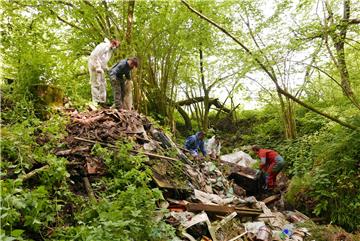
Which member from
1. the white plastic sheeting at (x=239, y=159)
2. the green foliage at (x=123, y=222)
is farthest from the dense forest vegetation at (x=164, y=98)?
the white plastic sheeting at (x=239, y=159)

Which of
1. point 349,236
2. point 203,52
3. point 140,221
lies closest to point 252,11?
point 203,52

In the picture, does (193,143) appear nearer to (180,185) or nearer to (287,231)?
(180,185)

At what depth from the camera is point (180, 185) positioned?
19.1 feet

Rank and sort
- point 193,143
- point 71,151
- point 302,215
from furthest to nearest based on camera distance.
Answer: point 193,143, point 302,215, point 71,151

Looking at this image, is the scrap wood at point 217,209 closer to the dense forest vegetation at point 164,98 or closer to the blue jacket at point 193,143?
the dense forest vegetation at point 164,98

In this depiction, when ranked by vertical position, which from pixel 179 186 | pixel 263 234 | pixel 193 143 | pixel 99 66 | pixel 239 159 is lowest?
pixel 263 234

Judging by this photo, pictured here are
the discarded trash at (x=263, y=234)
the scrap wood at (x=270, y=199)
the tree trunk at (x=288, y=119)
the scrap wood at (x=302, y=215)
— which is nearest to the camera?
the discarded trash at (x=263, y=234)

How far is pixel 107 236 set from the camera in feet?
9.95

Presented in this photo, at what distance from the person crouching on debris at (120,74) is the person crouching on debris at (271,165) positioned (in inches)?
164

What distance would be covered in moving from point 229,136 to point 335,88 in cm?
494

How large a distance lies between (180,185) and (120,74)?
3443 millimetres

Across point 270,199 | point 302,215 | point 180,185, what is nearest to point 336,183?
point 302,215

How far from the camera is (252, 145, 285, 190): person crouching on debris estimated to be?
9109 mm

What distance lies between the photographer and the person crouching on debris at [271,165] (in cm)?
911
